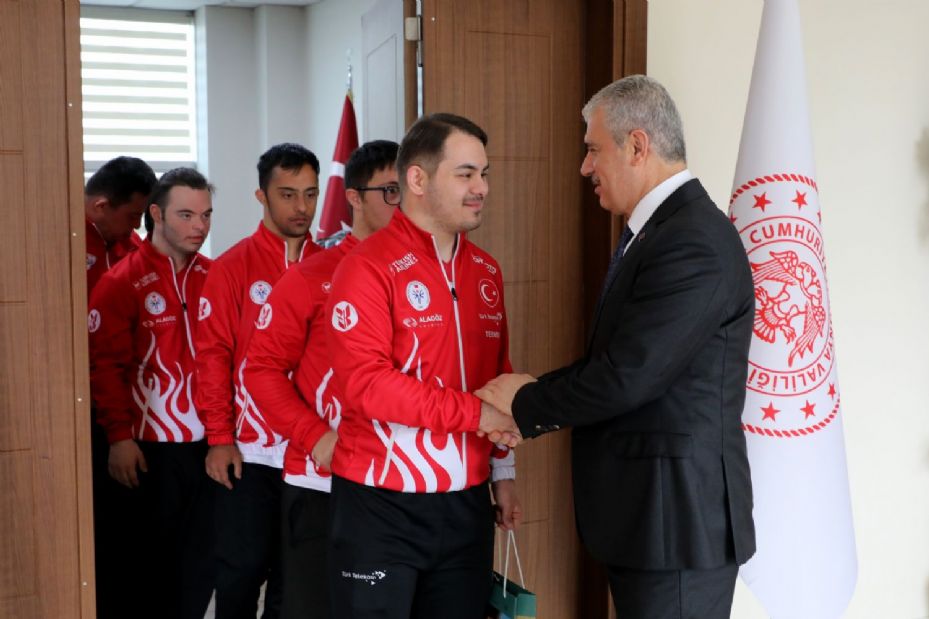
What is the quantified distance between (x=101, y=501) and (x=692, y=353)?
2102 millimetres

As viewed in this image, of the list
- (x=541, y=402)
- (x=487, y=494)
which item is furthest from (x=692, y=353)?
(x=487, y=494)

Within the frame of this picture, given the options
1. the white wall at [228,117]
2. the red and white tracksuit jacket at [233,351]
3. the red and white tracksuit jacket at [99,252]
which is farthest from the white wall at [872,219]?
the white wall at [228,117]

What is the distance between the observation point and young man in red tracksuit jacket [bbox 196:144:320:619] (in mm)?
2834

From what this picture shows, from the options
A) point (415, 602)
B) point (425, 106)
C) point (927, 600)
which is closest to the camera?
point (415, 602)

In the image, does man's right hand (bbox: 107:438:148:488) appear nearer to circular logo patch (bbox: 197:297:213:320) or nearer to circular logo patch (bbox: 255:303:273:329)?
circular logo patch (bbox: 197:297:213:320)

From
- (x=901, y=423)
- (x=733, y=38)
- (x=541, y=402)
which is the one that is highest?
(x=733, y=38)

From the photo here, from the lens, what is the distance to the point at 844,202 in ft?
11.2

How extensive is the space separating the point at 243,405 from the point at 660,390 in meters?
1.34

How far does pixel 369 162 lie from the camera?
2.69 m

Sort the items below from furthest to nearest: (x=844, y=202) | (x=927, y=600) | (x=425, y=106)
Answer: (x=927, y=600)
(x=844, y=202)
(x=425, y=106)

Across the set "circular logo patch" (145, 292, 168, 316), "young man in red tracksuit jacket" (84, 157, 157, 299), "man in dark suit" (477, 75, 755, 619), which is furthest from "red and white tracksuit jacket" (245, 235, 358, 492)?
"young man in red tracksuit jacket" (84, 157, 157, 299)

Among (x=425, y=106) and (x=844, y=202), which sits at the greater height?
(x=425, y=106)

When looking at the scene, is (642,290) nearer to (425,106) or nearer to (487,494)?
(487,494)

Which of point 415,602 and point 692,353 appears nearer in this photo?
point 692,353
